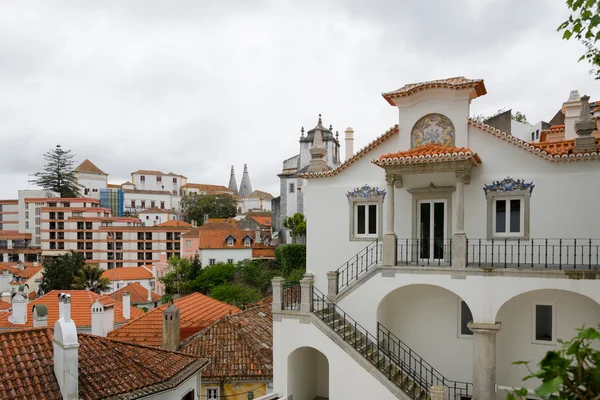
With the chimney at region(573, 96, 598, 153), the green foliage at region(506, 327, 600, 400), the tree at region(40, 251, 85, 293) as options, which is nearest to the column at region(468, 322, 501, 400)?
the chimney at region(573, 96, 598, 153)

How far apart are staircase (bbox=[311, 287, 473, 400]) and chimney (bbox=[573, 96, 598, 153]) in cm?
730

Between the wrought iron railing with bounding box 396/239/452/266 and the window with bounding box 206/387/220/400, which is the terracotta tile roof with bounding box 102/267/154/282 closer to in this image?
the window with bounding box 206/387/220/400

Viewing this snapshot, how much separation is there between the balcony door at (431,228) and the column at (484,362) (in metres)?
2.76

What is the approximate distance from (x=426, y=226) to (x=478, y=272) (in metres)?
2.65

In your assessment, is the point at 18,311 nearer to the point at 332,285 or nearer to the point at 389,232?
the point at 332,285

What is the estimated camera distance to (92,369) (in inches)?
397

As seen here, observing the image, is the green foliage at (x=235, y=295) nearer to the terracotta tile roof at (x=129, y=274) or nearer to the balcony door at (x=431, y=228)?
the balcony door at (x=431, y=228)

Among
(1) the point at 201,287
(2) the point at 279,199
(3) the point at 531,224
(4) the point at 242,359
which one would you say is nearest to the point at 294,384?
(4) the point at 242,359

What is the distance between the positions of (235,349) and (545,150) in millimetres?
12480

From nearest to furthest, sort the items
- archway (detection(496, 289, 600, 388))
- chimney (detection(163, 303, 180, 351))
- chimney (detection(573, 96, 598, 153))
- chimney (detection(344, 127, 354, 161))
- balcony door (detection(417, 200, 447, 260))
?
1. chimney (detection(573, 96, 598, 153))
2. archway (detection(496, 289, 600, 388))
3. balcony door (detection(417, 200, 447, 260))
4. chimney (detection(344, 127, 354, 161))
5. chimney (detection(163, 303, 180, 351))

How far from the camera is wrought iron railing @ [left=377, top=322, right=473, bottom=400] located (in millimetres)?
13062

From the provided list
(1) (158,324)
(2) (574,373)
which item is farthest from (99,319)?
(2) (574,373)

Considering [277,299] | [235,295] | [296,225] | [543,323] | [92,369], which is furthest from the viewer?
[296,225]

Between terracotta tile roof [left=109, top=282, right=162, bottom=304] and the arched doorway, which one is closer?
the arched doorway
